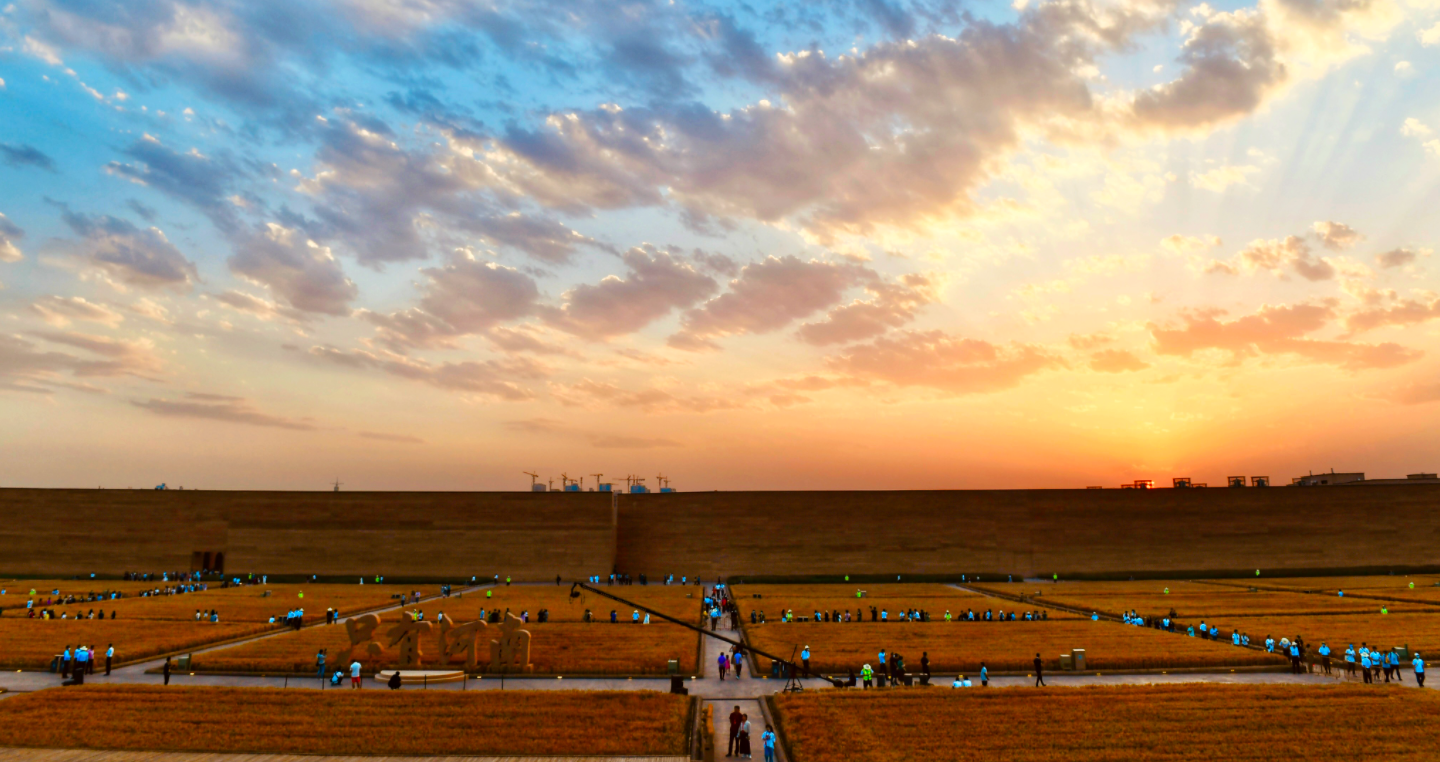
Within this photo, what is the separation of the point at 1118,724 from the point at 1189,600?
38.2 m

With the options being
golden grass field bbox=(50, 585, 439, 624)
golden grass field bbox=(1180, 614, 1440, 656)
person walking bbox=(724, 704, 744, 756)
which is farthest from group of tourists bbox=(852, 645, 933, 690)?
golden grass field bbox=(50, 585, 439, 624)

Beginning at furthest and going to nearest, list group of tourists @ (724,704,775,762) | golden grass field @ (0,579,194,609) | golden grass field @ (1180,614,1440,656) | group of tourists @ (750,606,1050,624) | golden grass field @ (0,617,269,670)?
golden grass field @ (0,579,194,609) < group of tourists @ (750,606,1050,624) < golden grass field @ (1180,614,1440,656) < golden grass field @ (0,617,269,670) < group of tourists @ (724,704,775,762)

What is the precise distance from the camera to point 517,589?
64688mm

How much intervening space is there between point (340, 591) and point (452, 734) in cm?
4867

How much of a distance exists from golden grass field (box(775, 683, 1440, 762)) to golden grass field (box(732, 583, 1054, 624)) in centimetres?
2063

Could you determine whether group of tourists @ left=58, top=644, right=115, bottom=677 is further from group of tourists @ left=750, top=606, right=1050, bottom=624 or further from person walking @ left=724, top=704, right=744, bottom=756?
group of tourists @ left=750, top=606, right=1050, bottom=624

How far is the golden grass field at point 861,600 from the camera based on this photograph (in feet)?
157

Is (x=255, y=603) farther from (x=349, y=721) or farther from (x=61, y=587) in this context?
(x=349, y=721)

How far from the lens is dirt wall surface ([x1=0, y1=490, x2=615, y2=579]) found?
72375 millimetres

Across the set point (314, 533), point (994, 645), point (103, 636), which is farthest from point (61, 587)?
point (994, 645)

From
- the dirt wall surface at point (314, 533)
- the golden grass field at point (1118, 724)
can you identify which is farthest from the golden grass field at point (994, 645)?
the dirt wall surface at point (314, 533)

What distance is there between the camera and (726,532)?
7538cm

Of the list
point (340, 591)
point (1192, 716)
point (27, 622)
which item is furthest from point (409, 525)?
point (1192, 716)

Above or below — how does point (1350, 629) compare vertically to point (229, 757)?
below
